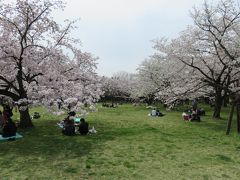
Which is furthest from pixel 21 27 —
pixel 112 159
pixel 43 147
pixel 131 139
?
pixel 112 159

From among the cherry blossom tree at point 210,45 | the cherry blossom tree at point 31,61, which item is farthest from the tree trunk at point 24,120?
the cherry blossom tree at point 210,45

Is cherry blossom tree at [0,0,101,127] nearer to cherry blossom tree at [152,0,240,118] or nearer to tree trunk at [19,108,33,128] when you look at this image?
tree trunk at [19,108,33,128]

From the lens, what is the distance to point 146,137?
1727cm

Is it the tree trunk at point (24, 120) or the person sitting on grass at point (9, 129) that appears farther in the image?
the tree trunk at point (24, 120)

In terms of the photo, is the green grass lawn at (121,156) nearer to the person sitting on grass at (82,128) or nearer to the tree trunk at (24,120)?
the person sitting on grass at (82,128)

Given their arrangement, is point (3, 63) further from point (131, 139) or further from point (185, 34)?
point (185, 34)

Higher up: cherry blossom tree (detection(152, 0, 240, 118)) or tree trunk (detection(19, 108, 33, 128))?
cherry blossom tree (detection(152, 0, 240, 118))

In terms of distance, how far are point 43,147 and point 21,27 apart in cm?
790

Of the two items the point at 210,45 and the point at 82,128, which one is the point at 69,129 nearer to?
the point at 82,128

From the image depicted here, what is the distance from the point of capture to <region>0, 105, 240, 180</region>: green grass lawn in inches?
416

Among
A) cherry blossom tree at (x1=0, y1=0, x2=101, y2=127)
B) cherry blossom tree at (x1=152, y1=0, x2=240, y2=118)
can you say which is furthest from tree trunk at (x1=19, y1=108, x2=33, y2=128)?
cherry blossom tree at (x1=152, y1=0, x2=240, y2=118)

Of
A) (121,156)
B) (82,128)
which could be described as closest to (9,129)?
(82,128)

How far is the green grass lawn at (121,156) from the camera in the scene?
10.6 metres

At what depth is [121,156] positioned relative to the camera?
42.2ft
